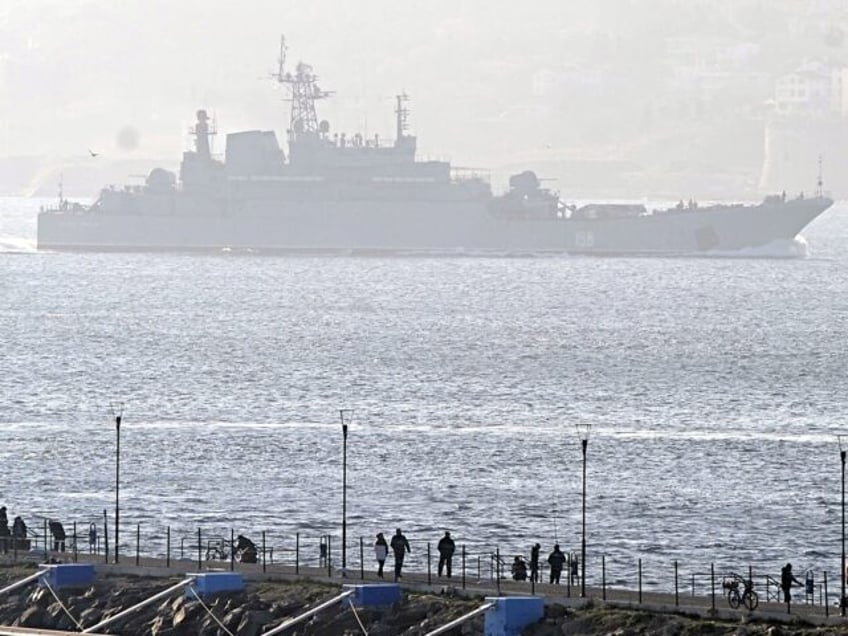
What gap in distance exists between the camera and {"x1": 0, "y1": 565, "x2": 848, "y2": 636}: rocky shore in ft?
125

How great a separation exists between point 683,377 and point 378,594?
5206 centimetres

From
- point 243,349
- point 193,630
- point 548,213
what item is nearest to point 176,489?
point 193,630

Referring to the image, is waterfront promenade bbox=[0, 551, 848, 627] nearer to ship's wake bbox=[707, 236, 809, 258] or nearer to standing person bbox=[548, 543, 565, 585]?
standing person bbox=[548, 543, 565, 585]

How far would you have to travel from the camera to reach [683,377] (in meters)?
91.1

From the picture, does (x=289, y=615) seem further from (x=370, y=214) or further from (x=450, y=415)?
(x=370, y=214)

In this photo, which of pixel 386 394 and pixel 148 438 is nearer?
pixel 148 438

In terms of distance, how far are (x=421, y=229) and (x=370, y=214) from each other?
391cm

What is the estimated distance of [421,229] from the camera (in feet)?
605

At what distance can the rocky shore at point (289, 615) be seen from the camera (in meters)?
38.1

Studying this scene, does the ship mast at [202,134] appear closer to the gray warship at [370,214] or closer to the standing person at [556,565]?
the gray warship at [370,214]

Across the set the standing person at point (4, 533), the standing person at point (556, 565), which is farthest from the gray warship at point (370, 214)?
the standing person at point (556, 565)

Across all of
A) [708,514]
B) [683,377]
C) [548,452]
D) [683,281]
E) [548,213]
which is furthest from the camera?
[548,213]

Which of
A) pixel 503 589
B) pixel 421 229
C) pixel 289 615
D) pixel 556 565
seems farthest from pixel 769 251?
pixel 289 615

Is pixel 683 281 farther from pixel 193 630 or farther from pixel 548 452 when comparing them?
pixel 193 630
